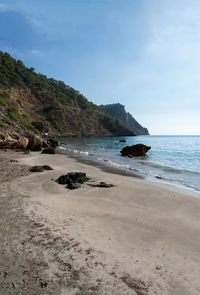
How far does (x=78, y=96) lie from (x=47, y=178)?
474ft

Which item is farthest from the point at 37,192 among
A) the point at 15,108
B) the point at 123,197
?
the point at 15,108

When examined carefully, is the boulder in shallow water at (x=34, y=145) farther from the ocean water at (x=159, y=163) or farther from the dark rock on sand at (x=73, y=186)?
the dark rock on sand at (x=73, y=186)

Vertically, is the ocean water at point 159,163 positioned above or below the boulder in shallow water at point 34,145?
below

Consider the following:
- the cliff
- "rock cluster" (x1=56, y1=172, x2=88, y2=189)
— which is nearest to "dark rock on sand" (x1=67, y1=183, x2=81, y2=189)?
"rock cluster" (x1=56, y1=172, x2=88, y2=189)

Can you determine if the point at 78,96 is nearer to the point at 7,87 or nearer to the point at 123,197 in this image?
the point at 7,87

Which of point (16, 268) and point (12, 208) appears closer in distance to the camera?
point (16, 268)

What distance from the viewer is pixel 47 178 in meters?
10.7

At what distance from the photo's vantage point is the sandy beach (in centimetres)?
301

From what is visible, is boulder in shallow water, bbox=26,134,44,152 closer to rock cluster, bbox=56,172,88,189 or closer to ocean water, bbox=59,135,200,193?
ocean water, bbox=59,135,200,193

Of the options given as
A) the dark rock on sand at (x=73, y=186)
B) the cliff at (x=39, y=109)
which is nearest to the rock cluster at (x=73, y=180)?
the dark rock on sand at (x=73, y=186)

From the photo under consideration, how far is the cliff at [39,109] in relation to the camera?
77375 millimetres

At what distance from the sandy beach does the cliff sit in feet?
197

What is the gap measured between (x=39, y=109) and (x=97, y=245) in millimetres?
102174

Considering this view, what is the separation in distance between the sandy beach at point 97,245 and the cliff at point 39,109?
59.9m
